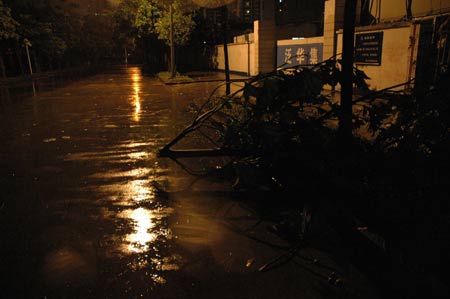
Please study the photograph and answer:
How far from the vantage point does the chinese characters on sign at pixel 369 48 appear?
13.9 metres

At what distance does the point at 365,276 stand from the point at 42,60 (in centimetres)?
5661

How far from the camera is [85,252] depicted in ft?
14.0

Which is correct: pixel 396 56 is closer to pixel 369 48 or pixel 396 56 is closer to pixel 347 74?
pixel 369 48

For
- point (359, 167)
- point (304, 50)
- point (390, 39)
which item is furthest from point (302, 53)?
point (359, 167)

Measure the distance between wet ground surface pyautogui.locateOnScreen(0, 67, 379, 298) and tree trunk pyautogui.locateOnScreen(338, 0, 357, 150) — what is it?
1619 mm

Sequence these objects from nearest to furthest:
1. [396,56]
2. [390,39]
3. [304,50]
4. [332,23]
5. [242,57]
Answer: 1. [396,56]
2. [390,39]
3. [332,23]
4. [304,50]
5. [242,57]

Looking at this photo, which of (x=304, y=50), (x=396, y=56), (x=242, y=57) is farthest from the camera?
(x=242, y=57)

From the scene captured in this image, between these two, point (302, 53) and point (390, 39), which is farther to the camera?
point (302, 53)

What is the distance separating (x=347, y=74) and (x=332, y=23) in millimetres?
12617

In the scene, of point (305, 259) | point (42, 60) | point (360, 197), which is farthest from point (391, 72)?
point (42, 60)

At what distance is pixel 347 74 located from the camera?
516 centimetres

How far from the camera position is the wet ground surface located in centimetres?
361

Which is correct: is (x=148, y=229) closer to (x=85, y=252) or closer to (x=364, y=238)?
(x=85, y=252)

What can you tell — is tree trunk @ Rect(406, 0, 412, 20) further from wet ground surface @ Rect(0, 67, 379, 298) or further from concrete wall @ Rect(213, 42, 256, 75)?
concrete wall @ Rect(213, 42, 256, 75)
